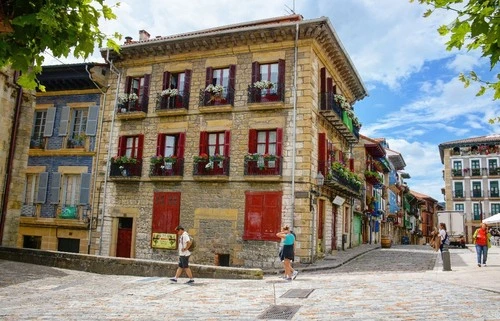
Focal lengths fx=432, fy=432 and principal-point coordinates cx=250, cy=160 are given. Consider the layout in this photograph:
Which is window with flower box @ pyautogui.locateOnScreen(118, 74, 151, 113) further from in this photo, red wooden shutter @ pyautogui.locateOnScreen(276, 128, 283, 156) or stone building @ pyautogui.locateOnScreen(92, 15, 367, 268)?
red wooden shutter @ pyautogui.locateOnScreen(276, 128, 283, 156)

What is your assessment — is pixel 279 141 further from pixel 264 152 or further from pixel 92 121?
pixel 92 121

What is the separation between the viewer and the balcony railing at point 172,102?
66.3ft

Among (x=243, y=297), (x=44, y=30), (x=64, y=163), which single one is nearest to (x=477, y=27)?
(x=44, y=30)

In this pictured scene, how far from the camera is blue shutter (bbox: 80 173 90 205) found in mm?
21359

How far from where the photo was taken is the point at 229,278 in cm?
1249

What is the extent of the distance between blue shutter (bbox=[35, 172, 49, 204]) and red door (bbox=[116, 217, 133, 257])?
4.32m

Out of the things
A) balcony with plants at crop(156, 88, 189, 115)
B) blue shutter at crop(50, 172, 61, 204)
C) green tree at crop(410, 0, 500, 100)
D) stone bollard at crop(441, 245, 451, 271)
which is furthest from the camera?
blue shutter at crop(50, 172, 61, 204)

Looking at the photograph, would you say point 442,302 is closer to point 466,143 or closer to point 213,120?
point 213,120

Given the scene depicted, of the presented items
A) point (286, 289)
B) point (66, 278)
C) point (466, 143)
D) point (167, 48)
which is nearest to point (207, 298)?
point (286, 289)

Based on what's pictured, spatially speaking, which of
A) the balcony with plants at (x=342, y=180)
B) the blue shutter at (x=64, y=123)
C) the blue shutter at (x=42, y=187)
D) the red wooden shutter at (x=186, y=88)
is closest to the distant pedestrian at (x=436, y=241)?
the balcony with plants at (x=342, y=180)

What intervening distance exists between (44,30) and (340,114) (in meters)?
17.7

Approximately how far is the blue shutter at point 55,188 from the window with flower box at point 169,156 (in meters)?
5.39

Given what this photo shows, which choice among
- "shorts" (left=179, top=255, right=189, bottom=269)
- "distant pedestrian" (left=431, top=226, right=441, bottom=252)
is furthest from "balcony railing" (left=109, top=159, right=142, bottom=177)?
"distant pedestrian" (left=431, top=226, right=441, bottom=252)

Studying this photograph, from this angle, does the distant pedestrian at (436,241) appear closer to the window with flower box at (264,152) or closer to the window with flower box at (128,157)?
the window with flower box at (264,152)
